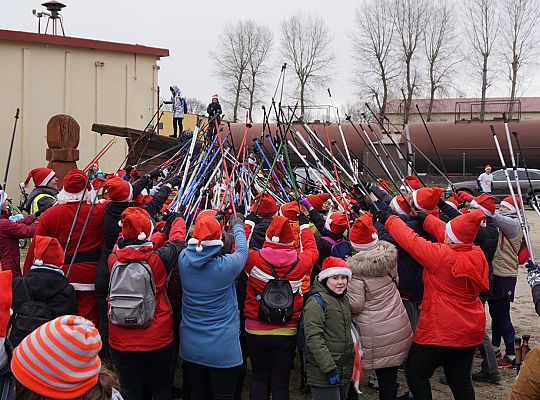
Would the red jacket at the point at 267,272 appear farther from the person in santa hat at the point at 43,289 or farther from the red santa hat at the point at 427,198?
the red santa hat at the point at 427,198

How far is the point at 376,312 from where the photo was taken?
14.3 ft

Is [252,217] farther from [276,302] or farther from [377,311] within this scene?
[377,311]

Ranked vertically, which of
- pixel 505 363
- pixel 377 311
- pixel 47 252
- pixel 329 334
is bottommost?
pixel 505 363

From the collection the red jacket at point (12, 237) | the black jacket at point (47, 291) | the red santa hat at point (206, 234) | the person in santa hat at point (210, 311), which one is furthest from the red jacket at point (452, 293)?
the red jacket at point (12, 237)

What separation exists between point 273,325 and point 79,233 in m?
1.79

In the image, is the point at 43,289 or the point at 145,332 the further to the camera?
the point at 145,332

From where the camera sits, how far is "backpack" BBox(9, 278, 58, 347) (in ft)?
11.7

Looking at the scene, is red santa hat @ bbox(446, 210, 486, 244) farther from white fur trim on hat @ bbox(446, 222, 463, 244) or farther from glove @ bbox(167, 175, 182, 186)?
glove @ bbox(167, 175, 182, 186)

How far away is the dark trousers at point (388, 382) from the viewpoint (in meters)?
4.51

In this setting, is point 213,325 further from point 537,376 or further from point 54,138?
point 54,138

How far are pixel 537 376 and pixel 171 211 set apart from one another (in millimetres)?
3674

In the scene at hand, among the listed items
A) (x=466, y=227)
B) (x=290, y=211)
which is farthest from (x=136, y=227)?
(x=466, y=227)

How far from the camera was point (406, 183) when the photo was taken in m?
6.32

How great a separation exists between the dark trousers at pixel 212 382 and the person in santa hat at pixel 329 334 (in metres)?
0.56
